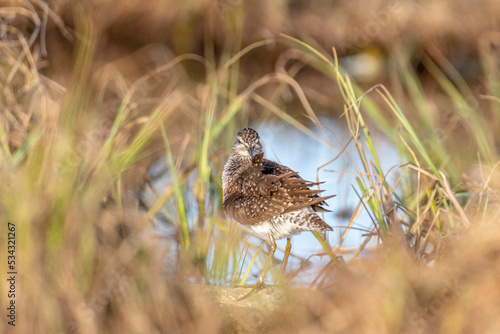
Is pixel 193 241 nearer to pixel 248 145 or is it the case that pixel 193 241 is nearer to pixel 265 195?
pixel 248 145

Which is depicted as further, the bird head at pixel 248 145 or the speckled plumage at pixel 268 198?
the bird head at pixel 248 145

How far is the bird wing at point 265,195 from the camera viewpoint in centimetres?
326

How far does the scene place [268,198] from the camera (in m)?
3.37

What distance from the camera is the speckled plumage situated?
3.25 meters

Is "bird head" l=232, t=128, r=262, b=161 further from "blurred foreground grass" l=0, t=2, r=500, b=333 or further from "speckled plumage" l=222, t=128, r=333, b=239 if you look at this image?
A: "blurred foreground grass" l=0, t=2, r=500, b=333

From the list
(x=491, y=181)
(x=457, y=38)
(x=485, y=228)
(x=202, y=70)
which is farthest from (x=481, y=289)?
(x=457, y=38)

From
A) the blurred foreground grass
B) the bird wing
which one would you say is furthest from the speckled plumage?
the blurred foreground grass

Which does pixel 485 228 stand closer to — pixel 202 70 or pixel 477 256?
pixel 477 256

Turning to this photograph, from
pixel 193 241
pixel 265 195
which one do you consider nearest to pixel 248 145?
pixel 265 195

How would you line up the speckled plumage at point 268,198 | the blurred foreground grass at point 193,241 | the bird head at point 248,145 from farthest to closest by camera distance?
the bird head at point 248,145 → the speckled plumage at point 268,198 → the blurred foreground grass at point 193,241

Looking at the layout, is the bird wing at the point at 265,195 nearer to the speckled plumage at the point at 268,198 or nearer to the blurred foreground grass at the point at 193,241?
the speckled plumage at the point at 268,198

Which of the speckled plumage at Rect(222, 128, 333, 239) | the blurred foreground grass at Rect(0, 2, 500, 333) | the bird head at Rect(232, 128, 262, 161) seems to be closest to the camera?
the blurred foreground grass at Rect(0, 2, 500, 333)

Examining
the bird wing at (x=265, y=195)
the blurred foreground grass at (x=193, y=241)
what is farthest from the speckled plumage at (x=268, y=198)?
the blurred foreground grass at (x=193, y=241)

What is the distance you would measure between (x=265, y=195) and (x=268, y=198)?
3cm
